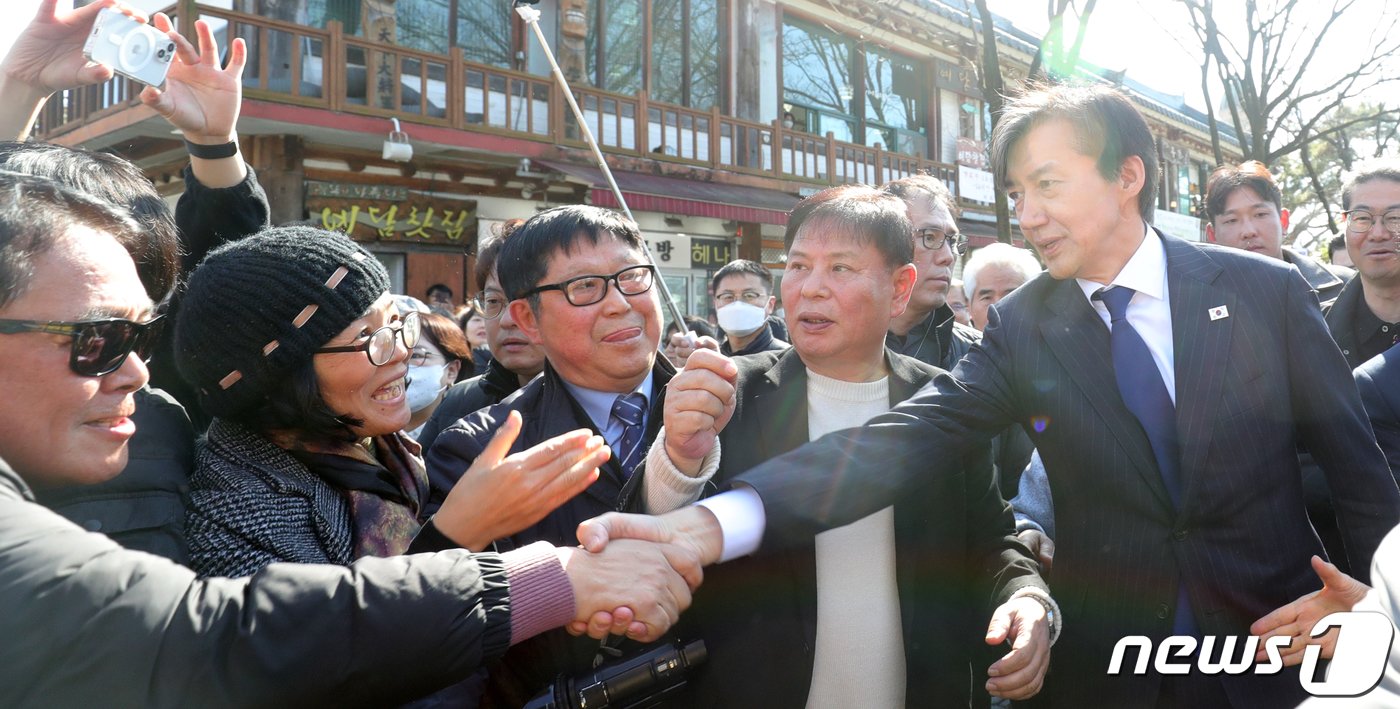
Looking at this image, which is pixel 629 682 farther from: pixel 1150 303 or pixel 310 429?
pixel 1150 303

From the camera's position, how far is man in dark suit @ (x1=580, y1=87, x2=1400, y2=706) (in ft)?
6.39

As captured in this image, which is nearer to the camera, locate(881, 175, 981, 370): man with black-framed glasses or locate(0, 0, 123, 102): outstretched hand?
locate(0, 0, 123, 102): outstretched hand

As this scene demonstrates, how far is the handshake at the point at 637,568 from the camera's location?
5.08 feet

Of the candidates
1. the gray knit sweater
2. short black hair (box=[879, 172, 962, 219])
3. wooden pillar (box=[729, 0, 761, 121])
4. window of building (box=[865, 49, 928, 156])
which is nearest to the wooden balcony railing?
wooden pillar (box=[729, 0, 761, 121])

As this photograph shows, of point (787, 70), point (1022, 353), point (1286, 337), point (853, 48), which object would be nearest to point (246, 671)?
point (1022, 353)

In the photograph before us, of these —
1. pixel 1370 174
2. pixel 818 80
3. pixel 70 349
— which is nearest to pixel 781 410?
pixel 70 349

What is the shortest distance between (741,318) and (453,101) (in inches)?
190

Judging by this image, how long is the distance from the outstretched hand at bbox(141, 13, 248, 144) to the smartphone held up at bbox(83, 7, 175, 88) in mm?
95

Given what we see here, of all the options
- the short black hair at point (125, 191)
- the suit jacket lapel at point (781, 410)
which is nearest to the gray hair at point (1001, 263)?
the suit jacket lapel at point (781, 410)

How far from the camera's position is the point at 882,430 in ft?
6.70

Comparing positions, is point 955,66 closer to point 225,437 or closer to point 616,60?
point 616,60

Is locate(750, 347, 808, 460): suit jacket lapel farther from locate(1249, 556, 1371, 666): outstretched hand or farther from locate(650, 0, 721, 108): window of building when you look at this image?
locate(650, 0, 721, 108): window of building

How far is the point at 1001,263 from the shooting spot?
13.8 feet

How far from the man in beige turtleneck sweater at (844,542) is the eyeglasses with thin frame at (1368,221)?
232 cm
